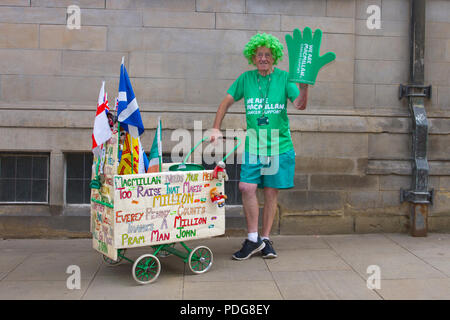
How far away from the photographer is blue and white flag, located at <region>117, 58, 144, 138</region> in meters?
3.83

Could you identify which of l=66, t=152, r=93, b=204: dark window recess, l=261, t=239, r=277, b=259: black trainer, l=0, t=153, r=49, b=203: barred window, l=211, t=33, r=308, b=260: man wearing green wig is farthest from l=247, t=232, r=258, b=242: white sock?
l=0, t=153, r=49, b=203: barred window

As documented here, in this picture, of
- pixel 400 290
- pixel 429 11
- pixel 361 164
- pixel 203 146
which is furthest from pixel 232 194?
pixel 429 11

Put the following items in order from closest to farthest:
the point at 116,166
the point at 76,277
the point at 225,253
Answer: the point at 116,166
the point at 76,277
the point at 225,253

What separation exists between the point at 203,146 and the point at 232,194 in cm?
70

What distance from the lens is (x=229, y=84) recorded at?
568 cm

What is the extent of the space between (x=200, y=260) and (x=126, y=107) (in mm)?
1455

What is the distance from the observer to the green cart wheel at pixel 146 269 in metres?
3.93

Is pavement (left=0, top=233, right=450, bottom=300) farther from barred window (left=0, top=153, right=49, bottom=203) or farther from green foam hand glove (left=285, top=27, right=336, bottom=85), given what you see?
green foam hand glove (left=285, top=27, right=336, bottom=85)

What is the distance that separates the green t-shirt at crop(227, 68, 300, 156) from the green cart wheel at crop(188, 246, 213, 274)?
105cm

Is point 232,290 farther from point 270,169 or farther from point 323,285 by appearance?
point 270,169

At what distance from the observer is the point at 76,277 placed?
13.6 ft

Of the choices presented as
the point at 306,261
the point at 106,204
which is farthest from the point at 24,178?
the point at 306,261

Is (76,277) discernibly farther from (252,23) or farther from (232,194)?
(252,23)

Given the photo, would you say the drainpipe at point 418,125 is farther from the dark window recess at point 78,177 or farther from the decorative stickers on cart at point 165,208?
the dark window recess at point 78,177
